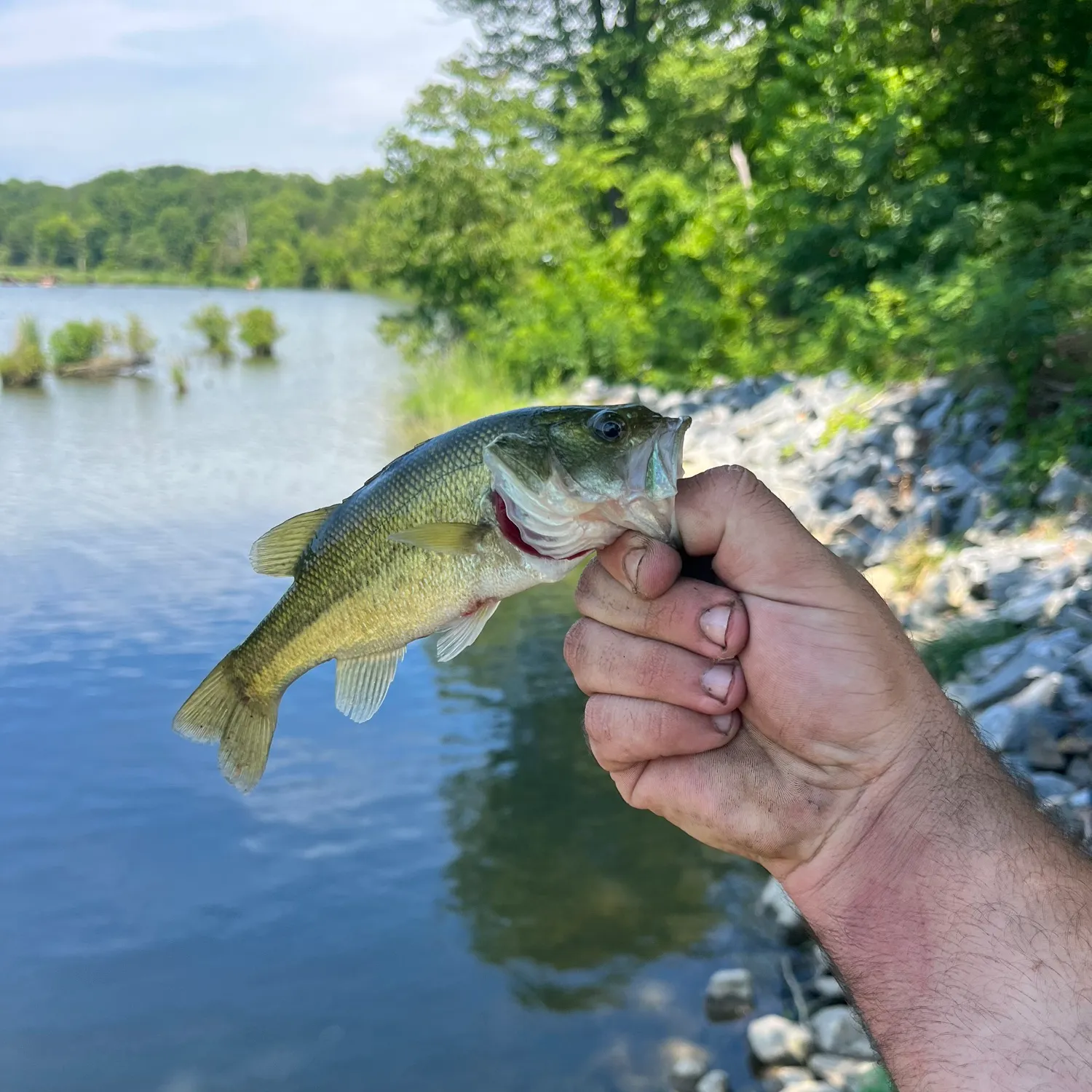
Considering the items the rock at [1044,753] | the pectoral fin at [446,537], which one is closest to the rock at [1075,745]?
the rock at [1044,753]

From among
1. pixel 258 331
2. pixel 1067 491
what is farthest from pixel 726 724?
pixel 258 331

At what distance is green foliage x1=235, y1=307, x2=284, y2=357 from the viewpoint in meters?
38.6

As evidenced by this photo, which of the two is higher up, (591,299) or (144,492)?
(591,299)

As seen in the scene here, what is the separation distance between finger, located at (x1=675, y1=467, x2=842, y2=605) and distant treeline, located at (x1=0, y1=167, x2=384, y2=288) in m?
50.4

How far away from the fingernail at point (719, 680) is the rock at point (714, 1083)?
4.07 meters

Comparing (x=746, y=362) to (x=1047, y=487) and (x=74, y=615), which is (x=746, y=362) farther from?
(x=74, y=615)

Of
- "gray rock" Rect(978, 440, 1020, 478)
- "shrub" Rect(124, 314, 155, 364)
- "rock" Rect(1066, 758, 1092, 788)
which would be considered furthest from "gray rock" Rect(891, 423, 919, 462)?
"shrub" Rect(124, 314, 155, 364)

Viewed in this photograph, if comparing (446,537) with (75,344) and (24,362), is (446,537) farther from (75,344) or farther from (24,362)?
(75,344)

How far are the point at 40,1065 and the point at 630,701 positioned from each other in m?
5.61

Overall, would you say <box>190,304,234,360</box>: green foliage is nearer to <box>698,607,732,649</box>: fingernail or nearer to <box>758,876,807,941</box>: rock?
<box>758,876,807,941</box>: rock

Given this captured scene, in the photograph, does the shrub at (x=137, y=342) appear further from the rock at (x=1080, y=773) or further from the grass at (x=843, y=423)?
the rock at (x=1080, y=773)

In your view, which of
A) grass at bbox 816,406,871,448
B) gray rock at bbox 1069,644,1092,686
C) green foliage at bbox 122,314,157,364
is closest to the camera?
gray rock at bbox 1069,644,1092,686

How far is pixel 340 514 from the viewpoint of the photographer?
7.88 feet

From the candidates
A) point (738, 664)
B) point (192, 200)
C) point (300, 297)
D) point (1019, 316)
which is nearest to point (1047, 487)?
point (1019, 316)
